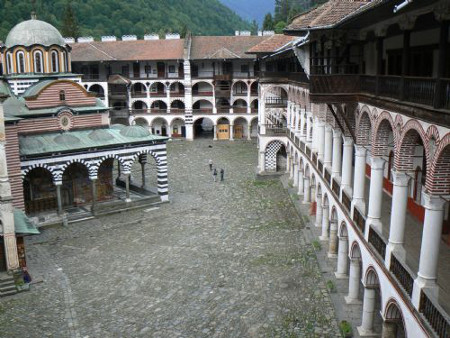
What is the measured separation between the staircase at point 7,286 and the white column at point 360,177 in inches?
510

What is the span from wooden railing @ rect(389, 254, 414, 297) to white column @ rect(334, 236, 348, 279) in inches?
235

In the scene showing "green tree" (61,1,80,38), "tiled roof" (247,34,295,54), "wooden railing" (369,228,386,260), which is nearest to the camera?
"wooden railing" (369,228,386,260)

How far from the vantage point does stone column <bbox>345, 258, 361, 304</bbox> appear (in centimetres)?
1667

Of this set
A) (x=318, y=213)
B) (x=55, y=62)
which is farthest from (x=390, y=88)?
(x=55, y=62)

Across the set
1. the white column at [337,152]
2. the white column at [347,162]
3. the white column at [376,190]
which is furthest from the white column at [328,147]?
the white column at [376,190]

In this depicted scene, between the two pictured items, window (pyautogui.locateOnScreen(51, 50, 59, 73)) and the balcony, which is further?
window (pyautogui.locateOnScreen(51, 50, 59, 73))

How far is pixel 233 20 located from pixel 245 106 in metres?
78.0

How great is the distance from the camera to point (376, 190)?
47.1ft

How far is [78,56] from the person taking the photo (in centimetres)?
5341

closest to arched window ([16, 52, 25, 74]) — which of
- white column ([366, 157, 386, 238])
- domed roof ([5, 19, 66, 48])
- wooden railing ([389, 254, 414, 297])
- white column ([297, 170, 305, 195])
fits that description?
domed roof ([5, 19, 66, 48])

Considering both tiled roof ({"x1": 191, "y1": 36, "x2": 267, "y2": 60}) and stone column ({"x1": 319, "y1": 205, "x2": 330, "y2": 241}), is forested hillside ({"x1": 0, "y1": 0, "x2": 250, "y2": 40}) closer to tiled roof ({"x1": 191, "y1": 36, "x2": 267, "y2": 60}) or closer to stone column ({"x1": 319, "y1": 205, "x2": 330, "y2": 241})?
tiled roof ({"x1": 191, "y1": 36, "x2": 267, "y2": 60})

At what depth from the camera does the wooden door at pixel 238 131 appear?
5588cm

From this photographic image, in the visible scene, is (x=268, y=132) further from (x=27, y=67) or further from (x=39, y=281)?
(x=39, y=281)

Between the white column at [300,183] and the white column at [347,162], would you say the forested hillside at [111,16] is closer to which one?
the white column at [300,183]
